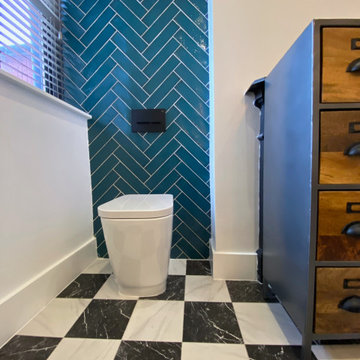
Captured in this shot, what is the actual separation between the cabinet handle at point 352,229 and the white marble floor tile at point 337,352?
1.36ft

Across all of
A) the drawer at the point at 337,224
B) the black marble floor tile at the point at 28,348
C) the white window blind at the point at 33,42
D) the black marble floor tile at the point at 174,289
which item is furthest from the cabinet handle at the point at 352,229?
the white window blind at the point at 33,42

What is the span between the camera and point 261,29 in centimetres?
101

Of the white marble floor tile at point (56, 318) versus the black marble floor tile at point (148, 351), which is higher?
the black marble floor tile at point (148, 351)

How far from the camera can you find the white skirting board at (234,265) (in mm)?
1073

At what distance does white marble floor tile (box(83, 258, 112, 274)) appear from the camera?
1.20 m

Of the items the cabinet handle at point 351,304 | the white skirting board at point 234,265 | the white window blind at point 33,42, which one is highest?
the white window blind at point 33,42

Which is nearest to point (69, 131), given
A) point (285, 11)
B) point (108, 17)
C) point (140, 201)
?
point (140, 201)

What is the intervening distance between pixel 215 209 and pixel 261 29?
3.03 feet

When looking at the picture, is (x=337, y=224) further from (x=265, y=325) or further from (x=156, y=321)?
(x=156, y=321)

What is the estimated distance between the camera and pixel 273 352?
0.66m

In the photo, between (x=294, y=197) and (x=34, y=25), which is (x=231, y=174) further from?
(x=34, y=25)

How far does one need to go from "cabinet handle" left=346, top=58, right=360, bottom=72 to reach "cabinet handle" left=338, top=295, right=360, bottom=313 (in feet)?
2.02

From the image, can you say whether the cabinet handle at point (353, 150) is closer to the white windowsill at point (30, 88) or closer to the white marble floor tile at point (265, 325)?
the white marble floor tile at point (265, 325)

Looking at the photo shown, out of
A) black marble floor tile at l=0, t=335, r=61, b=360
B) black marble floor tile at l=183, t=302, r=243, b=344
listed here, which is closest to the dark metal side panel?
black marble floor tile at l=183, t=302, r=243, b=344
